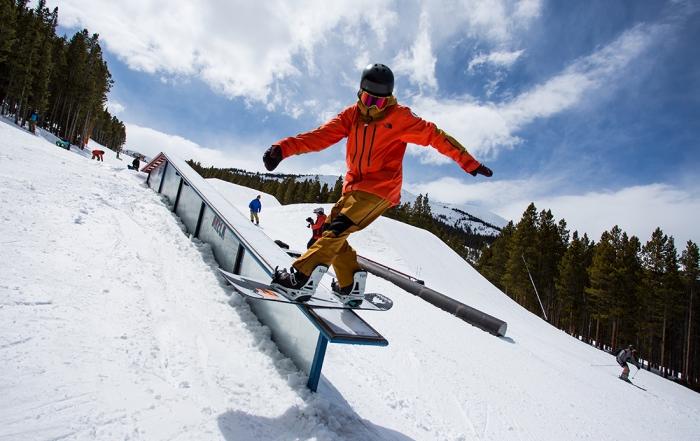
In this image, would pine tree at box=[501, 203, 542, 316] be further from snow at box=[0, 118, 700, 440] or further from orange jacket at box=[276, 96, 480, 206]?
orange jacket at box=[276, 96, 480, 206]

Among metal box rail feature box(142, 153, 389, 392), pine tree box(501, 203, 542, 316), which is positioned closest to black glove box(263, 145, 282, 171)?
metal box rail feature box(142, 153, 389, 392)

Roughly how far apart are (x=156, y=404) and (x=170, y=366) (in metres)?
0.46

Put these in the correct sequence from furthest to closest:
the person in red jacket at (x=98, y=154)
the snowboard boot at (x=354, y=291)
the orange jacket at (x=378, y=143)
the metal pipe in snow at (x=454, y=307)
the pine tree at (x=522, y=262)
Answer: the pine tree at (x=522, y=262) → the person in red jacket at (x=98, y=154) → the metal pipe in snow at (x=454, y=307) → the snowboard boot at (x=354, y=291) → the orange jacket at (x=378, y=143)

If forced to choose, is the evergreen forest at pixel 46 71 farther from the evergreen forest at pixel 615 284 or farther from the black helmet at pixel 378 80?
the evergreen forest at pixel 615 284

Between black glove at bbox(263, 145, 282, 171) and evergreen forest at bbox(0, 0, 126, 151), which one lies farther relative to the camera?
evergreen forest at bbox(0, 0, 126, 151)

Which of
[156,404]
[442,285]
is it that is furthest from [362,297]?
[442,285]

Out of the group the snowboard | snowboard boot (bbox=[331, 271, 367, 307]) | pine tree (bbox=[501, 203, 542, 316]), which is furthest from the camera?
pine tree (bbox=[501, 203, 542, 316])

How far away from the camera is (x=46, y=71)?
33.3m

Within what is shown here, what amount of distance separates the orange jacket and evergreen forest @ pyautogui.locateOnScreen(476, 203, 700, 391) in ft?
106

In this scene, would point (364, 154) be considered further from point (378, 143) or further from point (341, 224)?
point (341, 224)

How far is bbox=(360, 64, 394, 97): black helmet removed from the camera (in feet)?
9.26

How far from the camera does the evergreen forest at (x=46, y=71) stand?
3047 centimetres

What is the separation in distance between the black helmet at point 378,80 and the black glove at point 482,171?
104cm

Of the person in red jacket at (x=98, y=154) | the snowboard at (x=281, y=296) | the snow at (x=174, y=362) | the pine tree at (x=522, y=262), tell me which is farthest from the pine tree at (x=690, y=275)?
the person in red jacket at (x=98, y=154)
